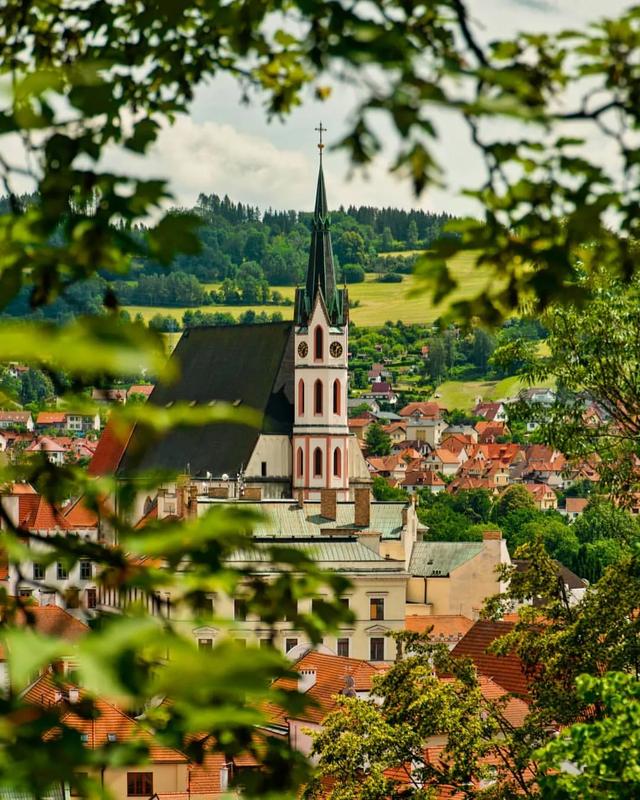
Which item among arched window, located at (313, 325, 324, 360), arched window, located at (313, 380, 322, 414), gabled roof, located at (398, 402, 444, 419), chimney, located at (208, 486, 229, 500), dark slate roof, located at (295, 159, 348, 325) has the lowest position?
gabled roof, located at (398, 402, 444, 419)

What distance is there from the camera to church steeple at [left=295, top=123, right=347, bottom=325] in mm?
74438

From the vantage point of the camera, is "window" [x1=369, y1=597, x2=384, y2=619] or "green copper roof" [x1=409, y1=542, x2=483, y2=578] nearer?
"window" [x1=369, y1=597, x2=384, y2=619]

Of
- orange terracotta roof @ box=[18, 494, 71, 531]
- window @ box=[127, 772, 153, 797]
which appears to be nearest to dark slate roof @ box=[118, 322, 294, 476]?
orange terracotta roof @ box=[18, 494, 71, 531]

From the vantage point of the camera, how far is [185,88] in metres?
5.42

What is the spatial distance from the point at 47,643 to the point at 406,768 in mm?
18196

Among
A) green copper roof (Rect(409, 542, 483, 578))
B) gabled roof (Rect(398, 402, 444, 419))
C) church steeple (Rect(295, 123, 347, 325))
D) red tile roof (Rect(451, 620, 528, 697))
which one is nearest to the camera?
red tile roof (Rect(451, 620, 528, 697))

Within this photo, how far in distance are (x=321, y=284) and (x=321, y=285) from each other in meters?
0.05

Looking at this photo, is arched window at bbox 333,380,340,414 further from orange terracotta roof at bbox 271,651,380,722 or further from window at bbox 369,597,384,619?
orange terracotta roof at bbox 271,651,380,722

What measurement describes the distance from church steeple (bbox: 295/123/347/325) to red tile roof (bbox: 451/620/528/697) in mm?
33966

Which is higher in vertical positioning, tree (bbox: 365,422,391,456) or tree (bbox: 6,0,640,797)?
tree (bbox: 6,0,640,797)

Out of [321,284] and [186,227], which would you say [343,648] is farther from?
[186,227]

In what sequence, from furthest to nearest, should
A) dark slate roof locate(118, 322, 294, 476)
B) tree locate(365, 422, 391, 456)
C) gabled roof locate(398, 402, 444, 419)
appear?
gabled roof locate(398, 402, 444, 419) < tree locate(365, 422, 391, 456) < dark slate roof locate(118, 322, 294, 476)

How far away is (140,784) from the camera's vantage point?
3098 centimetres

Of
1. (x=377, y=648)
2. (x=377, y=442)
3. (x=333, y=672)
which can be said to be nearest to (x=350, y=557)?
(x=377, y=648)
